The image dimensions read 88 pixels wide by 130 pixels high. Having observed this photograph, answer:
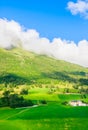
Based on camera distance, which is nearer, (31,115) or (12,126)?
(12,126)

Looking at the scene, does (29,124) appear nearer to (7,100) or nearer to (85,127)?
(85,127)

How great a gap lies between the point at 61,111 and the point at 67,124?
2988 cm

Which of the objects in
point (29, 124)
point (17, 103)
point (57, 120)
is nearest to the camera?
point (29, 124)

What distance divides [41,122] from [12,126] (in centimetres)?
1303

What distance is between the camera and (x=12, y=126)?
310ft

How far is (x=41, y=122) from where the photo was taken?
10481 centimetres

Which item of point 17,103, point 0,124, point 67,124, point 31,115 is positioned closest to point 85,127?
point 67,124

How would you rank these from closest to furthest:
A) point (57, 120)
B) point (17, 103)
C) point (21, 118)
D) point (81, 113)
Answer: point (57, 120) < point (21, 118) < point (81, 113) < point (17, 103)

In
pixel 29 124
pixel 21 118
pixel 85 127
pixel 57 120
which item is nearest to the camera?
pixel 85 127

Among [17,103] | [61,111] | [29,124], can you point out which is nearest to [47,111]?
[61,111]

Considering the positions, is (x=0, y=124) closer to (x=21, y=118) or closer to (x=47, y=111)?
(x=21, y=118)

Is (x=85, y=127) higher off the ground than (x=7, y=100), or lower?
lower

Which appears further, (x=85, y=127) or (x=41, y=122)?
(x=41, y=122)

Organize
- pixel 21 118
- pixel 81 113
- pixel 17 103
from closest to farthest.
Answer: pixel 21 118 < pixel 81 113 < pixel 17 103
